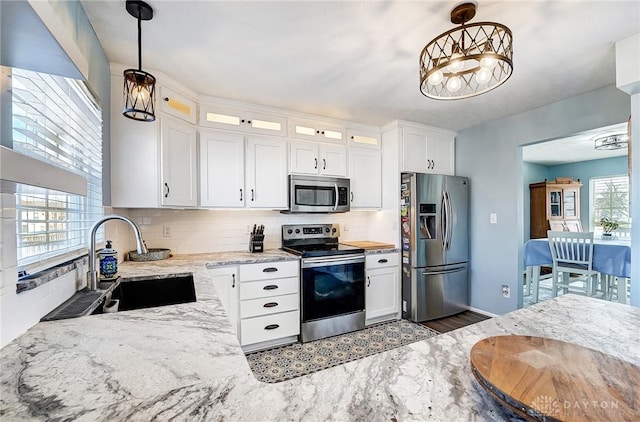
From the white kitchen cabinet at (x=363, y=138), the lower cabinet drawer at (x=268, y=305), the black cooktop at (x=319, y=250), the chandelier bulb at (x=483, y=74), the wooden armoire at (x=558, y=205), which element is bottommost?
the lower cabinet drawer at (x=268, y=305)

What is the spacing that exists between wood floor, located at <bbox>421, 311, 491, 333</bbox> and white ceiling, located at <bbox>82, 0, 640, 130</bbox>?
2.38m

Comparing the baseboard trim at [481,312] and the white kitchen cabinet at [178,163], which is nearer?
the white kitchen cabinet at [178,163]

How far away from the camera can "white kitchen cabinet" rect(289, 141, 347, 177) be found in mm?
2932

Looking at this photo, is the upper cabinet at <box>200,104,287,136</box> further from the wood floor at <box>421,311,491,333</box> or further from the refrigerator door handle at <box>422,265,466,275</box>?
the wood floor at <box>421,311,491,333</box>

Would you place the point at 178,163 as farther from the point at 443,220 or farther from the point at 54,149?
the point at 443,220

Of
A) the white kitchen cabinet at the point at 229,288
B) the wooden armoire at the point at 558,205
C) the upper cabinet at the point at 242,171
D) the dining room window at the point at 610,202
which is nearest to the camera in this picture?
the white kitchen cabinet at the point at 229,288

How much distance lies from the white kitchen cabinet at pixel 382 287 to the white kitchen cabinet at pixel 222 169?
5.14 ft

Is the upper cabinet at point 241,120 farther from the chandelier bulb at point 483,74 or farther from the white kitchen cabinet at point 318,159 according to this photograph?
the chandelier bulb at point 483,74

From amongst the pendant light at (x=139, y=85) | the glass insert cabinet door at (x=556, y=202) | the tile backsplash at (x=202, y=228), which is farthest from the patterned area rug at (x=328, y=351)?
the glass insert cabinet door at (x=556, y=202)

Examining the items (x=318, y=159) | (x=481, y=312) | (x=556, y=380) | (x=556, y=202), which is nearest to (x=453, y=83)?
(x=556, y=380)

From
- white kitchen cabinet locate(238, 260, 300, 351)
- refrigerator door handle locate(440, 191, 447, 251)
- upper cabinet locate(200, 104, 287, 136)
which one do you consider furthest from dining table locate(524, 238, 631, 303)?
upper cabinet locate(200, 104, 287, 136)

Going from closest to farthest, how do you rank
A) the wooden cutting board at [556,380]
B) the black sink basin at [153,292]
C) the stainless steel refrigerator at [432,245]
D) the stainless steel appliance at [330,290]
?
the wooden cutting board at [556,380], the black sink basin at [153,292], the stainless steel appliance at [330,290], the stainless steel refrigerator at [432,245]

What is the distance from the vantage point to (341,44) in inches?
68.7

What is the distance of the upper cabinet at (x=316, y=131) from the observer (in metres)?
2.95
